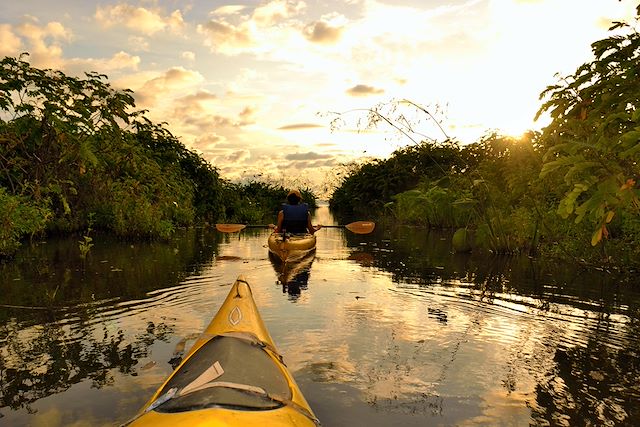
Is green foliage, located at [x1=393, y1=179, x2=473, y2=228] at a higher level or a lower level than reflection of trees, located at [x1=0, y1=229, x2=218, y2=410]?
higher

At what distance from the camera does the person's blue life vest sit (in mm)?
15641

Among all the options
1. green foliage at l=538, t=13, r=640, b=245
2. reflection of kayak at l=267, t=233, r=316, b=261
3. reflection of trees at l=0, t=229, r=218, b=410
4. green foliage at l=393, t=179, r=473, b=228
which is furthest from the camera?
green foliage at l=393, t=179, r=473, b=228

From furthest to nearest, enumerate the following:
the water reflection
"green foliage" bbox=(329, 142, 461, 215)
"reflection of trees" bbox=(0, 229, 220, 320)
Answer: "green foliage" bbox=(329, 142, 461, 215), the water reflection, "reflection of trees" bbox=(0, 229, 220, 320)

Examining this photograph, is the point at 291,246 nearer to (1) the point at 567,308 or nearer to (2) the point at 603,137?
(1) the point at 567,308

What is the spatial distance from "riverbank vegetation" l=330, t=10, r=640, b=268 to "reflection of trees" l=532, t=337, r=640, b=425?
5.01 ft

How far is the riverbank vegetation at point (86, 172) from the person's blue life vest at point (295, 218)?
5920 millimetres

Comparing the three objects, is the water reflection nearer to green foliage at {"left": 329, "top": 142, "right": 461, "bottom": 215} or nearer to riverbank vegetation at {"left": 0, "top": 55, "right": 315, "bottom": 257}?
riverbank vegetation at {"left": 0, "top": 55, "right": 315, "bottom": 257}

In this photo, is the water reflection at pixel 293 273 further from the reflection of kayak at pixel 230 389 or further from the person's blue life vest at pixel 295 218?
the reflection of kayak at pixel 230 389

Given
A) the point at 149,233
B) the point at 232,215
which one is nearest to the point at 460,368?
the point at 149,233

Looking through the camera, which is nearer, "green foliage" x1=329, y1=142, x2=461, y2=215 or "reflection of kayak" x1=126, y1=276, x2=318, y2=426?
"reflection of kayak" x1=126, y1=276, x2=318, y2=426

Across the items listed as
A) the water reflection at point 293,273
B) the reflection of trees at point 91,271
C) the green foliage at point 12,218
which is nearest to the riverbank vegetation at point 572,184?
the water reflection at point 293,273

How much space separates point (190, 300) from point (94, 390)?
173 inches

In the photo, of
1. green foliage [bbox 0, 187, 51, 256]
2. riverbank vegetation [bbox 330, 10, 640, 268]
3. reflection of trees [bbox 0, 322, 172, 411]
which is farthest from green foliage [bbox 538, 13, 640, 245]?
green foliage [bbox 0, 187, 51, 256]

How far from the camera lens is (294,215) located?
1573cm
